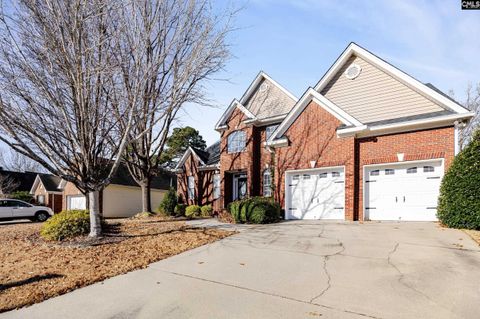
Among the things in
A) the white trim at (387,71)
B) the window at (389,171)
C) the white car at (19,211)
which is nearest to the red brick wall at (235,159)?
the white trim at (387,71)

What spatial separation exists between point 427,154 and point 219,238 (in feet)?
27.3

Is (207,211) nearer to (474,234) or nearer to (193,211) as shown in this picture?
(193,211)

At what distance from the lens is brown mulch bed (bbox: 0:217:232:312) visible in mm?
5645

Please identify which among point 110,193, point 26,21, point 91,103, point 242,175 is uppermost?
point 26,21

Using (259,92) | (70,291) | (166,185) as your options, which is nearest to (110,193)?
(166,185)

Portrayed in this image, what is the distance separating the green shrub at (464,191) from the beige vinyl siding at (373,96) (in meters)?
3.33

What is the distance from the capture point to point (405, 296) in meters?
4.71

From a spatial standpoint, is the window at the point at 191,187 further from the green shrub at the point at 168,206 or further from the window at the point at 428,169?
the window at the point at 428,169

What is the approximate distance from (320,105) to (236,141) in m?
6.53

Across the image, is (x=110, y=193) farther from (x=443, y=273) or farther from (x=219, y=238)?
(x=443, y=273)

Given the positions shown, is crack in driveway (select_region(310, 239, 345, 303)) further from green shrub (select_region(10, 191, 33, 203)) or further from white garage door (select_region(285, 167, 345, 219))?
green shrub (select_region(10, 191, 33, 203))

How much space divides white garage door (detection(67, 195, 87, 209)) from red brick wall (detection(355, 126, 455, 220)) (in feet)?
86.3

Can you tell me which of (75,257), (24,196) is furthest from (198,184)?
(24,196)

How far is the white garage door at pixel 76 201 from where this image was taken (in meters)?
29.9
